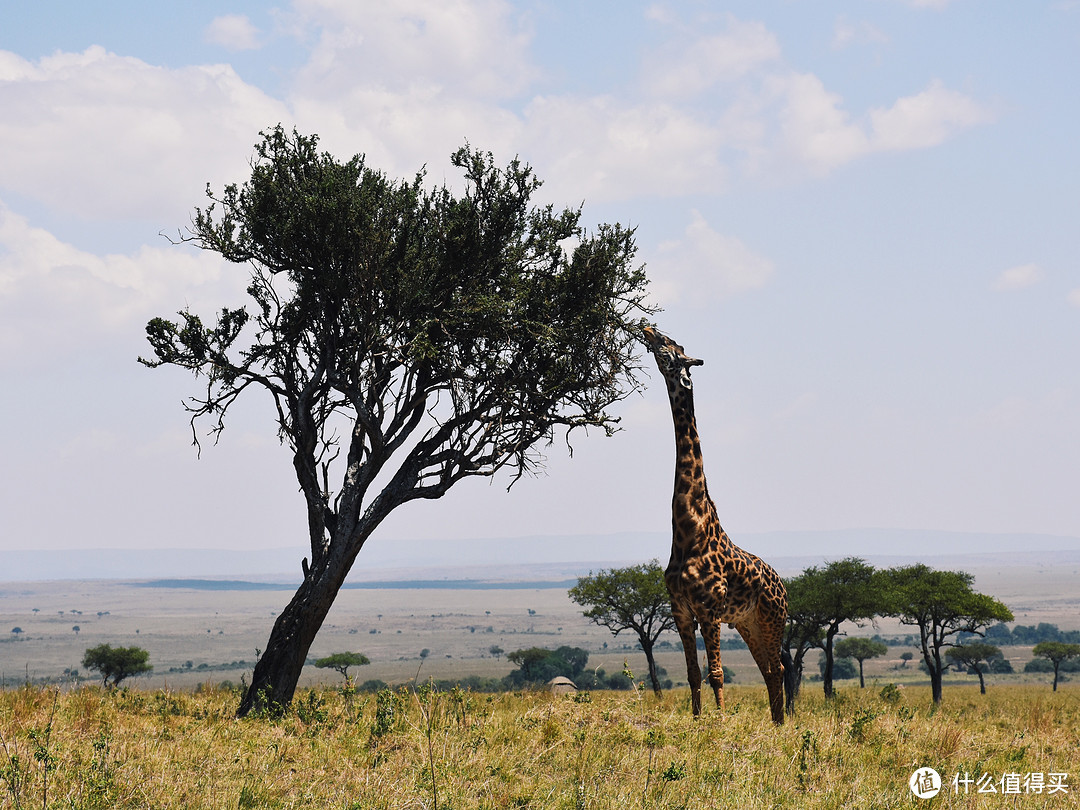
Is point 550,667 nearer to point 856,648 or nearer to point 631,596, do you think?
point 856,648

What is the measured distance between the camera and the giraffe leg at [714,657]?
46.2ft

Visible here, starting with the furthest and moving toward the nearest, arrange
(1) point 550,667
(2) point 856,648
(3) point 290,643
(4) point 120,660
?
(1) point 550,667 → (2) point 856,648 → (4) point 120,660 → (3) point 290,643

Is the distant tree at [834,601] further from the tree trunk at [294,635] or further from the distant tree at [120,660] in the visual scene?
the distant tree at [120,660]

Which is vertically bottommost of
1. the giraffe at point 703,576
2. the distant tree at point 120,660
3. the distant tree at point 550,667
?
the distant tree at point 550,667

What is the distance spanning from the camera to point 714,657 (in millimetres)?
14398

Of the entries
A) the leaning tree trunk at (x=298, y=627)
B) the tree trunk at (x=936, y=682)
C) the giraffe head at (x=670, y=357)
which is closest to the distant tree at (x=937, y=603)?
the tree trunk at (x=936, y=682)

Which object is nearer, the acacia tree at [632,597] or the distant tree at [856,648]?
the acacia tree at [632,597]

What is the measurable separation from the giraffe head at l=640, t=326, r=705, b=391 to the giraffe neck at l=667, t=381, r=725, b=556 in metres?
0.16

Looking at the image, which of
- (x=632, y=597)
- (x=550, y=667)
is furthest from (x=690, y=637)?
(x=550, y=667)

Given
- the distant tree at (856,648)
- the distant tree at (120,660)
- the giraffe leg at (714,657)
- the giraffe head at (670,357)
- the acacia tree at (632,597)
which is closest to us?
the giraffe leg at (714,657)

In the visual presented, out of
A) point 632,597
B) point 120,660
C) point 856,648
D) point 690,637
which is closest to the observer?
point 690,637

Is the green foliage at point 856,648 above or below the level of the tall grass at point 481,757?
below

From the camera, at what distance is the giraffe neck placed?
578 inches

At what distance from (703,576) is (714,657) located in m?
1.33
